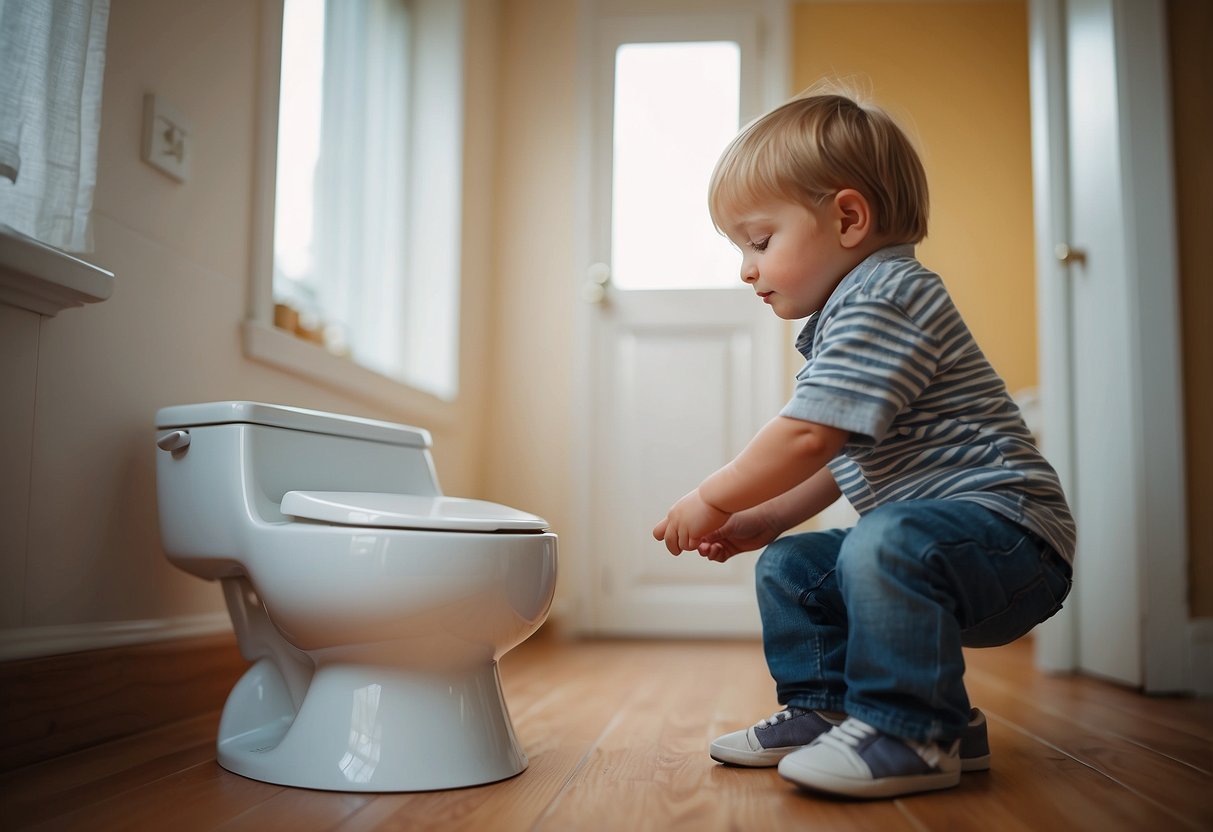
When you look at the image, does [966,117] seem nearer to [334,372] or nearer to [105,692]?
[334,372]

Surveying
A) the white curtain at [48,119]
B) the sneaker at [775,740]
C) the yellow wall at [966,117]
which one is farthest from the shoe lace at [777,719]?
the yellow wall at [966,117]

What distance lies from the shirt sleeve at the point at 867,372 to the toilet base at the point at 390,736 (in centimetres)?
47

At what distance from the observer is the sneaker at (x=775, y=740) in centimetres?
114

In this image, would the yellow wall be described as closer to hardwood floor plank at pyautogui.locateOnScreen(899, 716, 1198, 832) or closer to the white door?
the white door

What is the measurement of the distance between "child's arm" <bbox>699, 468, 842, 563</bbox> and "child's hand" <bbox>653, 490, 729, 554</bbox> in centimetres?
13

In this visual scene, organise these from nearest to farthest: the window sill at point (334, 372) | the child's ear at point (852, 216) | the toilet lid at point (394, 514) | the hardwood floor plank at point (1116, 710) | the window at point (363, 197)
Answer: the toilet lid at point (394, 514) < the child's ear at point (852, 216) < the hardwood floor plank at point (1116, 710) < the window sill at point (334, 372) < the window at point (363, 197)

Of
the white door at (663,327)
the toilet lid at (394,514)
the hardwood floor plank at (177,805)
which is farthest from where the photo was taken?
the white door at (663,327)

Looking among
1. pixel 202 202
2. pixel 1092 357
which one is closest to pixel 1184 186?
pixel 1092 357

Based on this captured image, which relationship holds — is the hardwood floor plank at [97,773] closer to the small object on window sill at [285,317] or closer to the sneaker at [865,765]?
the sneaker at [865,765]

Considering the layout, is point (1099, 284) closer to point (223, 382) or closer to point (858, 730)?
point (858, 730)

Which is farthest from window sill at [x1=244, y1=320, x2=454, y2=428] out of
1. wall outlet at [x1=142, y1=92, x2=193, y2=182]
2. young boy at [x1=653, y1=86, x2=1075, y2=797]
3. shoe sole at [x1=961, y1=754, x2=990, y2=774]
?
shoe sole at [x1=961, y1=754, x2=990, y2=774]

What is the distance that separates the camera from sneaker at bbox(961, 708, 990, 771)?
3.65 ft

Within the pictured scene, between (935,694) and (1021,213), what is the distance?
249 centimetres

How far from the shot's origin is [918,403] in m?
1.04
